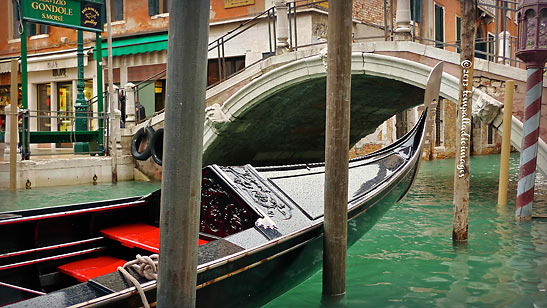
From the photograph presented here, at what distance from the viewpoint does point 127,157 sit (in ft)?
25.5

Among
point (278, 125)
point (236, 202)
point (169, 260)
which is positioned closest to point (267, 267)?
point (236, 202)

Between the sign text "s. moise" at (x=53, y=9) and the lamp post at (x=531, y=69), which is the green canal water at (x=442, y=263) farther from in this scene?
the sign text "s. moise" at (x=53, y=9)

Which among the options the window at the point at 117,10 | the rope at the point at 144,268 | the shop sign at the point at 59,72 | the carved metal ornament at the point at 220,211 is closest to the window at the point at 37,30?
the shop sign at the point at 59,72

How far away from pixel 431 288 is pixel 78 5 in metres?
5.95

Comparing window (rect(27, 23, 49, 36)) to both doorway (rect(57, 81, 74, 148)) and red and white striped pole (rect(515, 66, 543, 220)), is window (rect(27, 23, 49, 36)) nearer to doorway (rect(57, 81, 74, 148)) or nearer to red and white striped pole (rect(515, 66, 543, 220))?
doorway (rect(57, 81, 74, 148))

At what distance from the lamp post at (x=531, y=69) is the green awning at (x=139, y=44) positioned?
6913 mm

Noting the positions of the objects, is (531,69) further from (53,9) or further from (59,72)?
(59,72)

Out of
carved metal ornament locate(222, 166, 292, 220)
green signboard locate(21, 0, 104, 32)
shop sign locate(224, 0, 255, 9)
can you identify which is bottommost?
carved metal ornament locate(222, 166, 292, 220)

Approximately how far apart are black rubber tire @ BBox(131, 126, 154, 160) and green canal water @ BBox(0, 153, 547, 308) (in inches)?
84.1

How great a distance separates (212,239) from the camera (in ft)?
7.89

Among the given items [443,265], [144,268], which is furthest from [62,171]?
[144,268]

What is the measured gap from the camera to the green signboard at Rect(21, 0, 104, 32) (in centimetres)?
663

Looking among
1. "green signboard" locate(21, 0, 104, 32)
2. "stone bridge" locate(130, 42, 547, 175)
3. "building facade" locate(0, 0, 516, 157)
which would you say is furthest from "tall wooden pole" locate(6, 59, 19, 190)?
"building facade" locate(0, 0, 516, 157)

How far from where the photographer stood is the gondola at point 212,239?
73.1 inches
